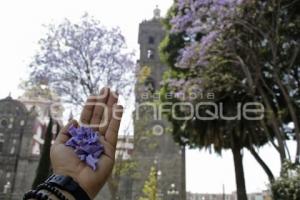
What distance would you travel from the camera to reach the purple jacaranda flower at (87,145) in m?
1.83

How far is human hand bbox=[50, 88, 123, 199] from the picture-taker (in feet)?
5.87

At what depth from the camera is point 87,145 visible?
1.84 m

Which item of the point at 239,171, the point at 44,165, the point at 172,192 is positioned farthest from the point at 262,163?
the point at 172,192

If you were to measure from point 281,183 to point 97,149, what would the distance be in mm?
9027

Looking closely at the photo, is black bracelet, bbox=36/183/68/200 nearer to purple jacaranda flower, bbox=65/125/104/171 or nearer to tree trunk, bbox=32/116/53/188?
purple jacaranda flower, bbox=65/125/104/171

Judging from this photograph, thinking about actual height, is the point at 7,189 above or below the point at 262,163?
below

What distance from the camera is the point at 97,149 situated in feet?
6.13

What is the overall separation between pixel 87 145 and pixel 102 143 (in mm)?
118

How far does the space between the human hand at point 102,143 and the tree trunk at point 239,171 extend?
1641cm

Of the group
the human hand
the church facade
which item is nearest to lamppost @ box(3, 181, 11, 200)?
the church facade

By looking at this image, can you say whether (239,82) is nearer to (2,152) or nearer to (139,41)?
(139,41)

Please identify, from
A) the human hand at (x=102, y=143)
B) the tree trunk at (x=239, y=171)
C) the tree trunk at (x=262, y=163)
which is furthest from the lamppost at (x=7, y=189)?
the human hand at (x=102, y=143)

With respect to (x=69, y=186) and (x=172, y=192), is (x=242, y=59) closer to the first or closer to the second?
(x=69, y=186)

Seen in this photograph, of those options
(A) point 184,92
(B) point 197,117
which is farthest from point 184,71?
(A) point 184,92
